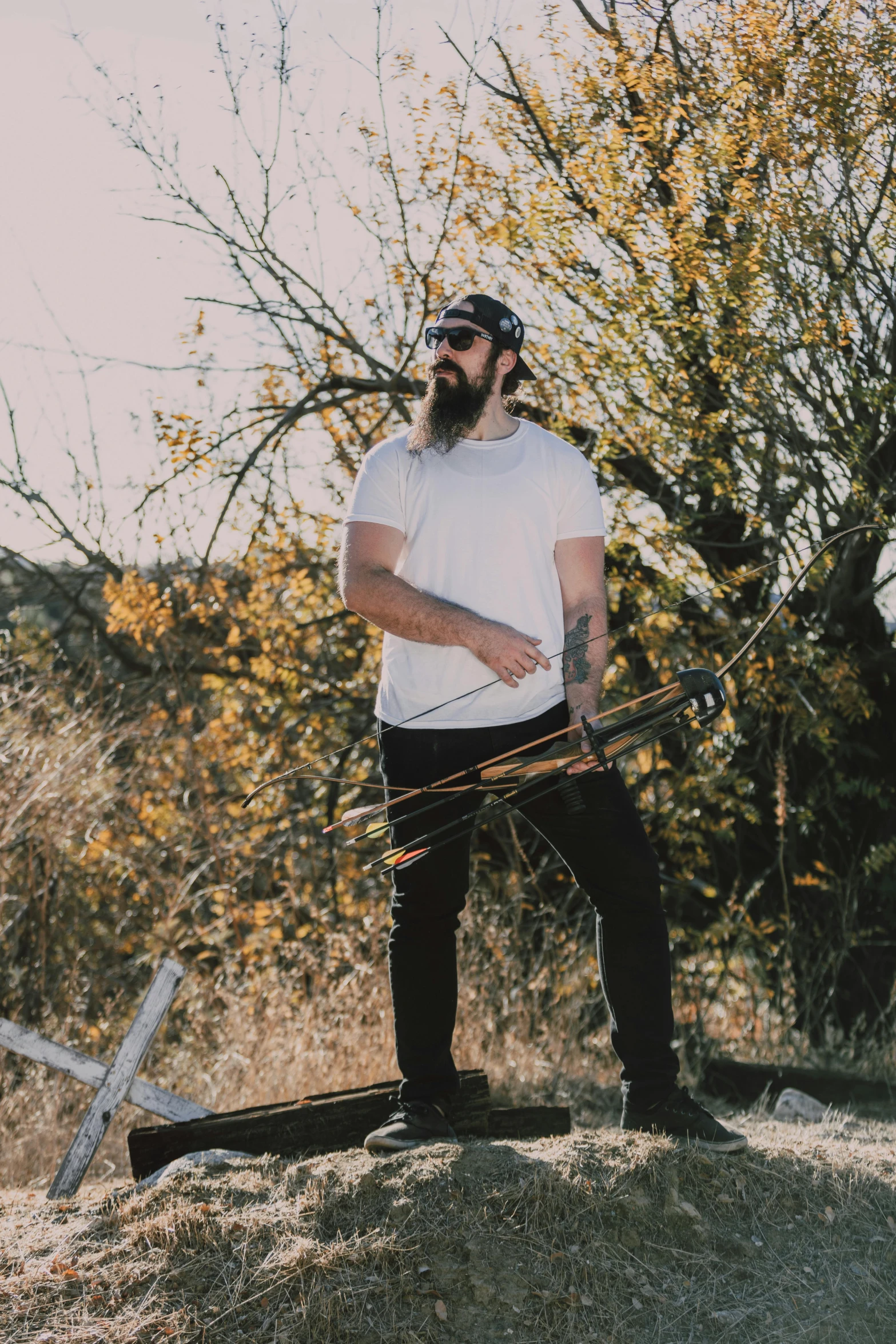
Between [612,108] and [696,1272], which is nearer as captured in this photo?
[696,1272]

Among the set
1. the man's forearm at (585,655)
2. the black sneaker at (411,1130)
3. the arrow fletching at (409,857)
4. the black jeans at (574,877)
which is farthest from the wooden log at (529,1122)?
the man's forearm at (585,655)

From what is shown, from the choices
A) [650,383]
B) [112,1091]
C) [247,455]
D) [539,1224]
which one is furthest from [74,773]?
[539,1224]

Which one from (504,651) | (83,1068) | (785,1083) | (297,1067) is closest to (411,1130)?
(504,651)

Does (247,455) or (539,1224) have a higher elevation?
(247,455)

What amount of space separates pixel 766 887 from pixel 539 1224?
4.68 m

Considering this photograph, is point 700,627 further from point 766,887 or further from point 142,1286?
point 142,1286

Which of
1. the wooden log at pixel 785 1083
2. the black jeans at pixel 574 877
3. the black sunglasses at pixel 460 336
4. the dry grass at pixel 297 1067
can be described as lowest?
the wooden log at pixel 785 1083

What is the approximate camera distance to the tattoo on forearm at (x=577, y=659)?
3.22 m

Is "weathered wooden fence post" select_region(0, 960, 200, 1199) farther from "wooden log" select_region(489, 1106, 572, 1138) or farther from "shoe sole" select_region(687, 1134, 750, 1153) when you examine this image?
"shoe sole" select_region(687, 1134, 750, 1153)

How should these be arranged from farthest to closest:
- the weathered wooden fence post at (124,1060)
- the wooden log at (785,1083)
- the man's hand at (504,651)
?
1. the wooden log at (785,1083)
2. the weathered wooden fence post at (124,1060)
3. the man's hand at (504,651)

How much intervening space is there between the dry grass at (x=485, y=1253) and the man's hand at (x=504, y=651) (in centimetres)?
121

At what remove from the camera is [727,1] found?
5.64m

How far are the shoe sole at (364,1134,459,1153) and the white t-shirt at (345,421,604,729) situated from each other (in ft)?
3.56

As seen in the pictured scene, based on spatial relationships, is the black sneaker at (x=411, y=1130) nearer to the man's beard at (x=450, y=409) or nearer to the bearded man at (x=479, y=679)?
the bearded man at (x=479, y=679)
